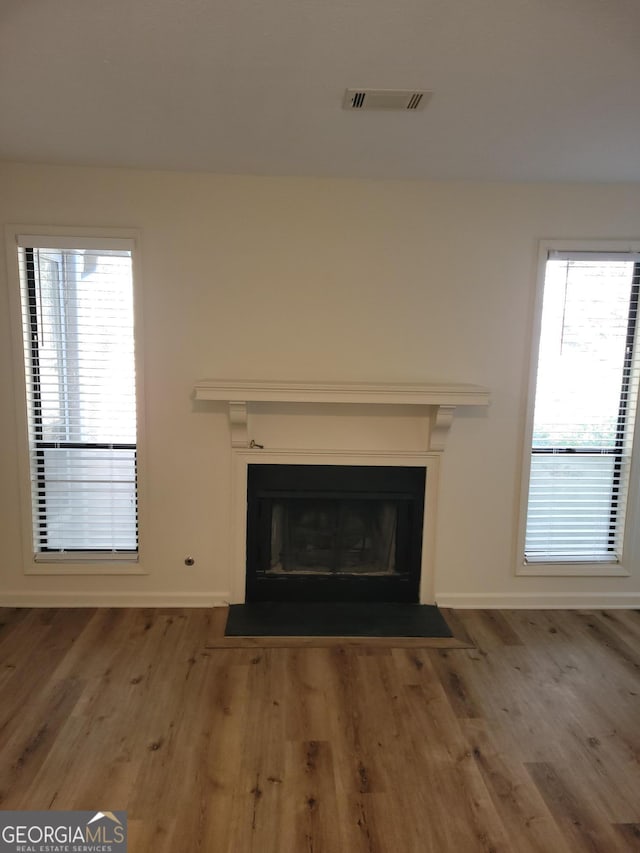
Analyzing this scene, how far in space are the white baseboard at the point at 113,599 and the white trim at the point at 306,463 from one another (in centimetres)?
17

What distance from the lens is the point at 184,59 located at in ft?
5.82

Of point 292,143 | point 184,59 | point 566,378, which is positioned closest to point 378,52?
point 184,59

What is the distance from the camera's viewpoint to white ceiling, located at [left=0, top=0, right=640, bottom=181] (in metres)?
1.55

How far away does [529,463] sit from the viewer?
10.7 ft

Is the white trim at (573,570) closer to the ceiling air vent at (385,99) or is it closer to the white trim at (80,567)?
the white trim at (80,567)

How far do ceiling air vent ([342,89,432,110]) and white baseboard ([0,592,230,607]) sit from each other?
8.84 ft

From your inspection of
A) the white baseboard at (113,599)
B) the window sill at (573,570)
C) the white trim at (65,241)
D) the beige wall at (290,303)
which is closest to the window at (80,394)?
the white trim at (65,241)

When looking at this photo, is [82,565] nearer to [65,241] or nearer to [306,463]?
[306,463]

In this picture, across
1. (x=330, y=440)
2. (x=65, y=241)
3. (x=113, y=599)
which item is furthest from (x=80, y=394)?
(x=330, y=440)

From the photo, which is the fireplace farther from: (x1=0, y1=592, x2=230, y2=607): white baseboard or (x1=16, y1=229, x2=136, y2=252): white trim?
(x1=16, y1=229, x2=136, y2=252): white trim

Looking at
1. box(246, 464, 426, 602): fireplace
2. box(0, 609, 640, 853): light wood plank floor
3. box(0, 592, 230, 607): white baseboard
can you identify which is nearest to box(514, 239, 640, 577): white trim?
box(0, 609, 640, 853): light wood plank floor

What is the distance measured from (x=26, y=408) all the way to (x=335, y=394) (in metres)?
1.81

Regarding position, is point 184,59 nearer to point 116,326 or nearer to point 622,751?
point 116,326

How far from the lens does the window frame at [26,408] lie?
9.70 ft
